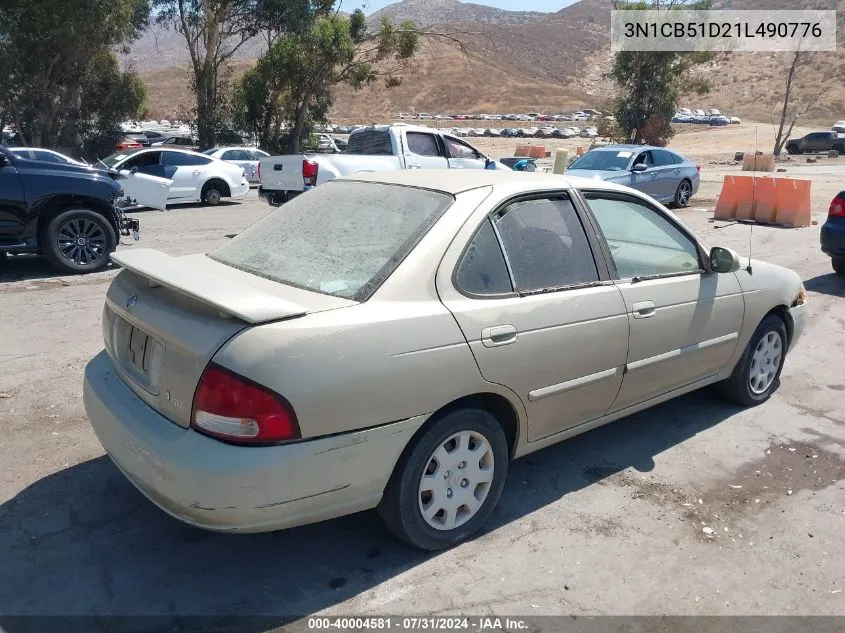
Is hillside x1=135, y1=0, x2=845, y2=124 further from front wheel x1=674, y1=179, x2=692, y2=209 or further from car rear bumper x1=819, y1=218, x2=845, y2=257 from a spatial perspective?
car rear bumper x1=819, y1=218, x2=845, y2=257

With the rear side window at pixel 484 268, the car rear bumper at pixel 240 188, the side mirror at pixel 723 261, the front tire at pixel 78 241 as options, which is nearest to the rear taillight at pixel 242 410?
the rear side window at pixel 484 268

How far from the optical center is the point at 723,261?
179 inches

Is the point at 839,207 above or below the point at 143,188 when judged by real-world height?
below

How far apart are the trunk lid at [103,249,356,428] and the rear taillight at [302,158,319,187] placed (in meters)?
8.49

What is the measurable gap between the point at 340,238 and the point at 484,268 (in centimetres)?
71

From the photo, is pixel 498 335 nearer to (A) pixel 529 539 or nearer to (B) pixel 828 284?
(A) pixel 529 539

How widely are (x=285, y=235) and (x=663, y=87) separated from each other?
96.3 feet

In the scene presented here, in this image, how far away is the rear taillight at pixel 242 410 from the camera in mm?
2777

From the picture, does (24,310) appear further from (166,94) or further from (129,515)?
(166,94)

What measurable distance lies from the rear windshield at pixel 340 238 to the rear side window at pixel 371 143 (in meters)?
9.40

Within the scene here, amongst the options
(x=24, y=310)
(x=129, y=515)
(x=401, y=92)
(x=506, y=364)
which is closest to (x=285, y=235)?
(x=506, y=364)

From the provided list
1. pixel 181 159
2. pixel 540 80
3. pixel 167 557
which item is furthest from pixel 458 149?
pixel 540 80

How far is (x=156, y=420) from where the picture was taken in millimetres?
3068

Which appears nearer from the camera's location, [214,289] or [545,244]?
[214,289]
